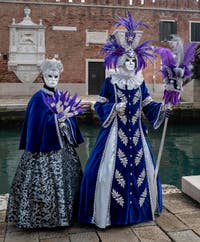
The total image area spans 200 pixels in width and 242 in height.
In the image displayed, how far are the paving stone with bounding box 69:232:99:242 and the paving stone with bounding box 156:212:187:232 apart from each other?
1.82ft

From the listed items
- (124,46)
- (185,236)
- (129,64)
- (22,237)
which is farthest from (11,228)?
(124,46)

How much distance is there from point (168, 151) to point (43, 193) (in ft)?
20.8

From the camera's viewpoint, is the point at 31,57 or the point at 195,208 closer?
the point at 195,208

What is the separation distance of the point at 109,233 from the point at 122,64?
4.42 feet

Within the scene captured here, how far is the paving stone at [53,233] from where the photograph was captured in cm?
270

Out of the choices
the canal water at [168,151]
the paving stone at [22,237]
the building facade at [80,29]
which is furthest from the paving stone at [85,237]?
the building facade at [80,29]

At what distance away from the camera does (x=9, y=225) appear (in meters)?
2.94

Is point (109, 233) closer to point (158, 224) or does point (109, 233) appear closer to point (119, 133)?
point (158, 224)

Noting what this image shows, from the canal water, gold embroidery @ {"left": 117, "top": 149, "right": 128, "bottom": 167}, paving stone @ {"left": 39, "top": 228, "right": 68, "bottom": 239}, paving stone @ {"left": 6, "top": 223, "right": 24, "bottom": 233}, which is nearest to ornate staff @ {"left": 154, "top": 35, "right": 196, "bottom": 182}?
gold embroidery @ {"left": 117, "top": 149, "right": 128, "bottom": 167}

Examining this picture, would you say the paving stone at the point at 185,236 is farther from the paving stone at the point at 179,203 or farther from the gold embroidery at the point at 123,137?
the gold embroidery at the point at 123,137

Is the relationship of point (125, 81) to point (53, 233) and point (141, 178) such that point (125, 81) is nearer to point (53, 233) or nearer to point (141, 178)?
point (141, 178)

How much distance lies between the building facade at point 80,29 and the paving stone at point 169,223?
1472 cm

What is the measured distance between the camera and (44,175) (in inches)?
107

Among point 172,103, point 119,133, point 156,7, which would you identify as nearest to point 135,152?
point 119,133
